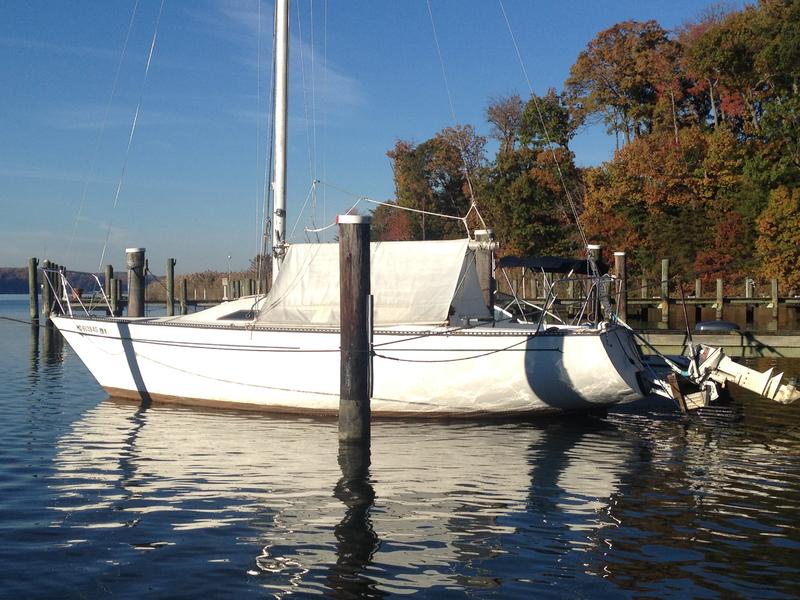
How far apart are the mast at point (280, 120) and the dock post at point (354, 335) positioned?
19.5 feet

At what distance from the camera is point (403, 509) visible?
9344 millimetres

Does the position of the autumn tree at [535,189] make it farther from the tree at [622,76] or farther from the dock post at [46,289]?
the dock post at [46,289]

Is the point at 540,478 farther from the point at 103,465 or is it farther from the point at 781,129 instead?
the point at 781,129

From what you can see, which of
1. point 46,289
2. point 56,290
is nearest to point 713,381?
point 56,290

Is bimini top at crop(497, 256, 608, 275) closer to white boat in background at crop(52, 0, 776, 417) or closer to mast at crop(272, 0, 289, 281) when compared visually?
white boat in background at crop(52, 0, 776, 417)

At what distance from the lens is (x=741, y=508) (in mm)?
9273

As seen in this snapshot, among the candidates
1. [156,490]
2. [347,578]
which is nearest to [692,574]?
[347,578]

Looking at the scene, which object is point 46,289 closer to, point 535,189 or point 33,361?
point 33,361

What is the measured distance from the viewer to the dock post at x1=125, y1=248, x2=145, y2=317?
1967cm

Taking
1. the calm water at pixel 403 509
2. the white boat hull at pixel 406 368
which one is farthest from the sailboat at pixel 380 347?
the calm water at pixel 403 509

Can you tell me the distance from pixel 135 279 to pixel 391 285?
710 cm

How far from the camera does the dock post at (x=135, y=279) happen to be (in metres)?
19.7

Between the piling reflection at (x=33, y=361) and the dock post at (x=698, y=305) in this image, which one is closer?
the piling reflection at (x=33, y=361)

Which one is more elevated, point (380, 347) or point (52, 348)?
point (380, 347)
